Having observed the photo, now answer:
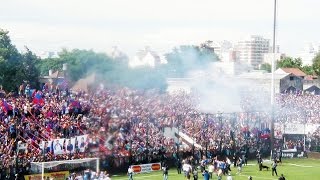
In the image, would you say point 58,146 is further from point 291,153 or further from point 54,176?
point 291,153

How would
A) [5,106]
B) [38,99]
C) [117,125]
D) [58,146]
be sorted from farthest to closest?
[117,125] → [38,99] → [5,106] → [58,146]

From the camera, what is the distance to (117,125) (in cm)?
4456

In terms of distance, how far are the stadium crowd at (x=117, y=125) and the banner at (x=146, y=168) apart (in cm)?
62

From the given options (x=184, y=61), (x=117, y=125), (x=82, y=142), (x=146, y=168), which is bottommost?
(x=146, y=168)

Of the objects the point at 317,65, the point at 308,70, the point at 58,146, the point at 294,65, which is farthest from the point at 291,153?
the point at 308,70

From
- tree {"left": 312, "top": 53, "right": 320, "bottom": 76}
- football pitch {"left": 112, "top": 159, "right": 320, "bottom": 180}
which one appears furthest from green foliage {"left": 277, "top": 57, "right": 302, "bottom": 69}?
football pitch {"left": 112, "top": 159, "right": 320, "bottom": 180}

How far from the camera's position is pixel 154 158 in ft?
146

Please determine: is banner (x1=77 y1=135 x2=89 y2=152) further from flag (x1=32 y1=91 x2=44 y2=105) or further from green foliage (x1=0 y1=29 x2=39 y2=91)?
green foliage (x1=0 y1=29 x2=39 y2=91)

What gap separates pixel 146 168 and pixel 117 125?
3.77m

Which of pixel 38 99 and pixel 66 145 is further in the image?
pixel 38 99

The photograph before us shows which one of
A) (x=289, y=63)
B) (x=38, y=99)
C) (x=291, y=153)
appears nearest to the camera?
(x=38, y=99)

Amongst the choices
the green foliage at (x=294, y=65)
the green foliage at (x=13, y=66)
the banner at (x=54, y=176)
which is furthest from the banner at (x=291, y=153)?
the green foliage at (x=294, y=65)

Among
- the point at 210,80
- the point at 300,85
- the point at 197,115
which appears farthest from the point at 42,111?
the point at 300,85

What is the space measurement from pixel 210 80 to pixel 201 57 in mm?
6603
